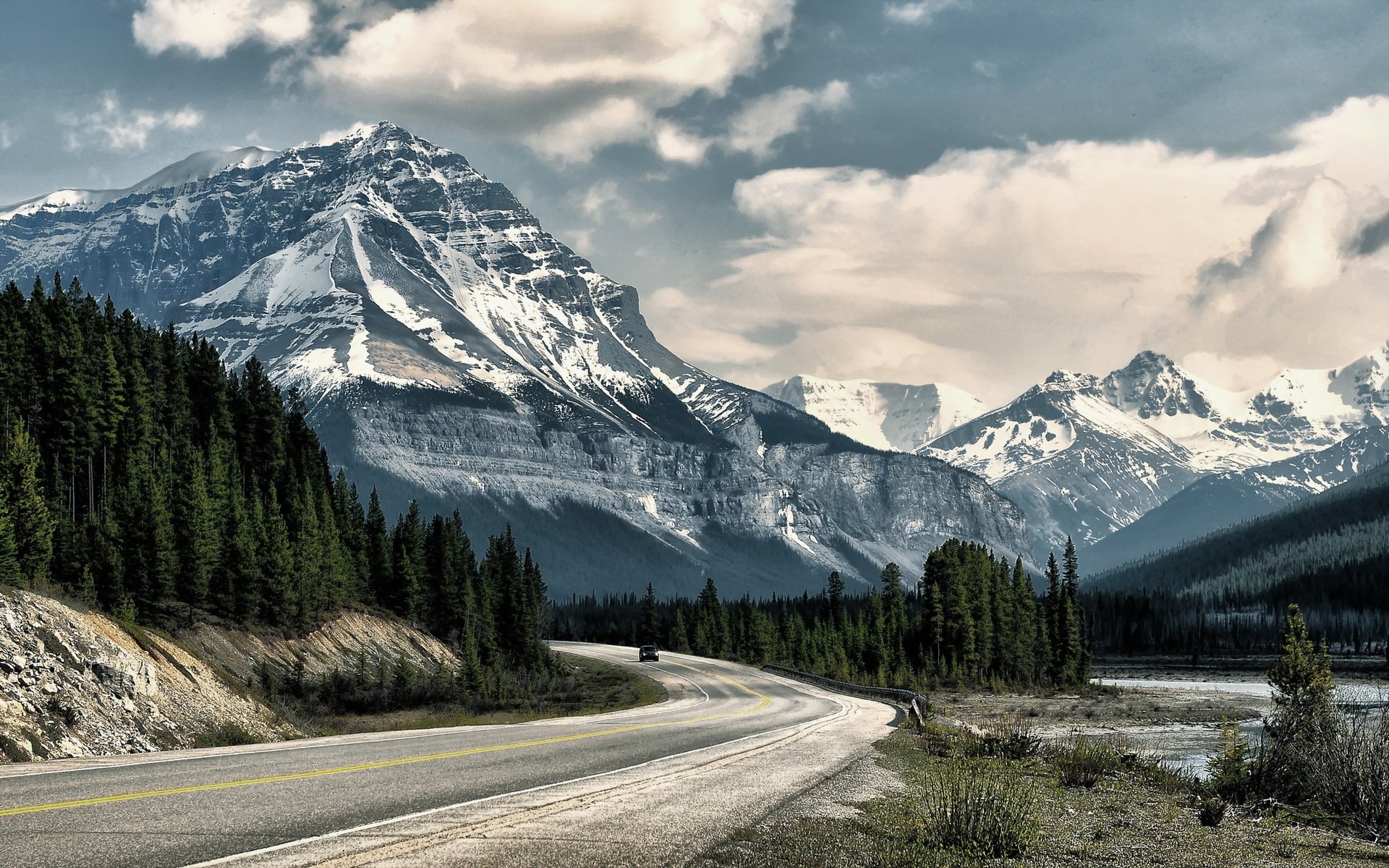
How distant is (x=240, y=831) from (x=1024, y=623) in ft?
391

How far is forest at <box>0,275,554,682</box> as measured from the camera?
61.0m

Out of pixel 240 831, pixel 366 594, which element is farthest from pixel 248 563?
pixel 240 831

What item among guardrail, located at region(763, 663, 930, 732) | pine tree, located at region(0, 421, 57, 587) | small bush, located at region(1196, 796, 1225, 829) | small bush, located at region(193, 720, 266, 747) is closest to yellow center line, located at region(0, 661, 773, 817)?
small bush, located at region(193, 720, 266, 747)

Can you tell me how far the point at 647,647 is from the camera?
105000 mm

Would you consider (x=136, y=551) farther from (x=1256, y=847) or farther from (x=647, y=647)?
(x=1256, y=847)

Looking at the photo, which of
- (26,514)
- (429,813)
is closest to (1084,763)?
(429,813)

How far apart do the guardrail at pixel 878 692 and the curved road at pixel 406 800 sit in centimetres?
1381

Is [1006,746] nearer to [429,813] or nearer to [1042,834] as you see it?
[1042,834]

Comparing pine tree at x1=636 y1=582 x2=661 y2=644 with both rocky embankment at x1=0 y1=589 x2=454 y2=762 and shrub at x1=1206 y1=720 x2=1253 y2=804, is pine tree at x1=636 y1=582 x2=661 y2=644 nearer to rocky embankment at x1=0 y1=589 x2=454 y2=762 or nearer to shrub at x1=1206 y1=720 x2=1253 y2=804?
rocky embankment at x1=0 y1=589 x2=454 y2=762

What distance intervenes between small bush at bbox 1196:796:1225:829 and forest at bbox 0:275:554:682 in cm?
3898

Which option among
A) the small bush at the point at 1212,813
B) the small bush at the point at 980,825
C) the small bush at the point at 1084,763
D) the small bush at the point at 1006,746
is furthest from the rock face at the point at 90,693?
the small bush at the point at 1212,813

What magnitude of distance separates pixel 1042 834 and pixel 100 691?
23.5 metres

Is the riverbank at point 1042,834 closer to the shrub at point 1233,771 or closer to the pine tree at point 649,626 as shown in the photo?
the shrub at point 1233,771

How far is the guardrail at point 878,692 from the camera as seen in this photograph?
42562 mm
